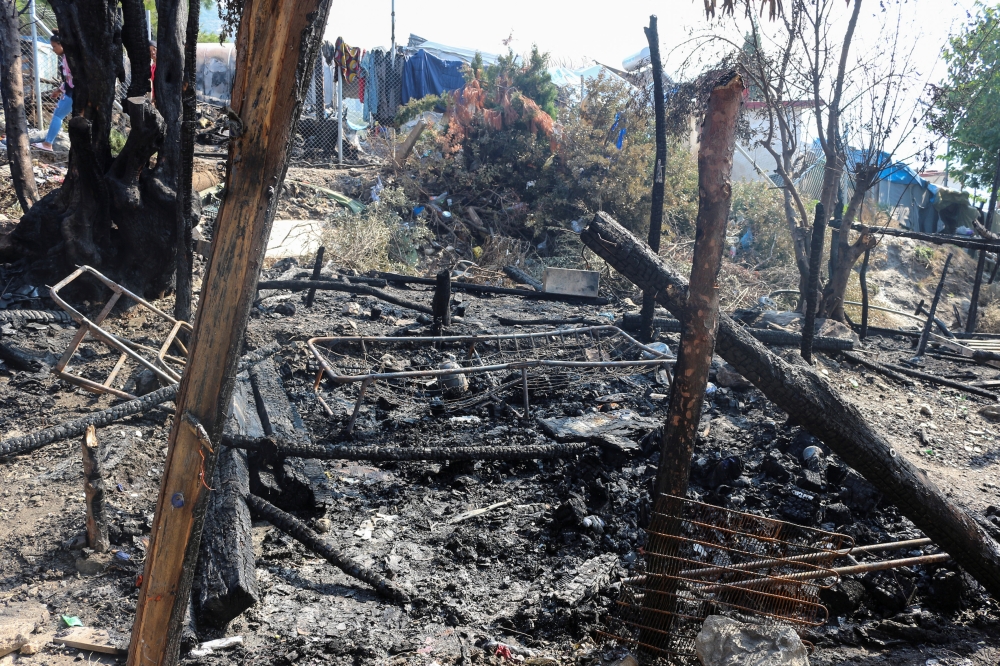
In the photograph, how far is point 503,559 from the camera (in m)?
3.70

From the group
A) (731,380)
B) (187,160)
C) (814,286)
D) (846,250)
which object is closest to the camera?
(187,160)

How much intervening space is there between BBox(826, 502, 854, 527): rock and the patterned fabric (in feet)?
42.6

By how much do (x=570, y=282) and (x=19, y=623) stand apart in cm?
751

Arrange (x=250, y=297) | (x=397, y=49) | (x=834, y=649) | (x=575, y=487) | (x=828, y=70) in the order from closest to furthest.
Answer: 1. (x=250, y=297)
2. (x=834, y=649)
3. (x=575, y=487)
4. (x=828, y=70)
5. (x=397, y=49)

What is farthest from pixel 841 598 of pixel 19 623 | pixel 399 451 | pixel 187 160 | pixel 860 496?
pixel 187 160

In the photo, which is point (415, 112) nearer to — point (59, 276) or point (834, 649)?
point (59, 276)

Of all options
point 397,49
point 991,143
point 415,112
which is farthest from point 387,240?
point 991,143

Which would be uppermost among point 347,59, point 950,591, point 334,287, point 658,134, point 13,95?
point 347,59

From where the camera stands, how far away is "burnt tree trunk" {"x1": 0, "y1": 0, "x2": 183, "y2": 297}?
19.6 ft

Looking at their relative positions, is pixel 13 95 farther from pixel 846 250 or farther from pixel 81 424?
pixel 846 250

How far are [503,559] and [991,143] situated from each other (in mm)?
17472

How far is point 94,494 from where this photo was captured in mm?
3092

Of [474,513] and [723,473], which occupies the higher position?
[723,473]

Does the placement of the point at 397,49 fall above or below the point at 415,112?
above
